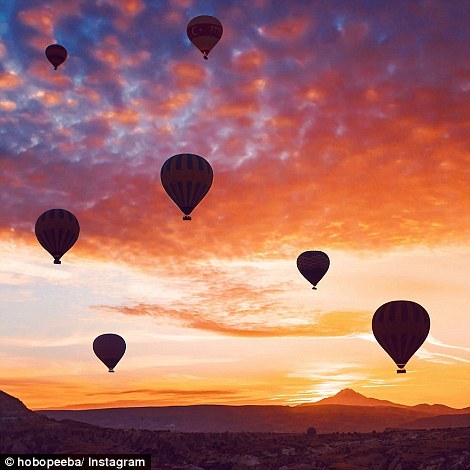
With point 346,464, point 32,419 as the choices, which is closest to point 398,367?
point 346,464

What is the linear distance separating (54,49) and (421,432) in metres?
78.7

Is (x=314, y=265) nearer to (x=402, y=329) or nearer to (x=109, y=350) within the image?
(x=402, y=329)

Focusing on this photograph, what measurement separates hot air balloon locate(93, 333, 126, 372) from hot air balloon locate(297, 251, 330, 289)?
102ft

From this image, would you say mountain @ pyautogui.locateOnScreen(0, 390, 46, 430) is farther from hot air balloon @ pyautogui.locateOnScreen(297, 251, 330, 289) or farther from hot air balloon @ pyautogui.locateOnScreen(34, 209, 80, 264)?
hot air balloon @ pyautogui.locateOnScreen(297, 251, 330, 289)

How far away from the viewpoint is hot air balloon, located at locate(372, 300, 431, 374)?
93.9m

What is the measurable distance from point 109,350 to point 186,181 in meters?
35.7

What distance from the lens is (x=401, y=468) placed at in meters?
89.1

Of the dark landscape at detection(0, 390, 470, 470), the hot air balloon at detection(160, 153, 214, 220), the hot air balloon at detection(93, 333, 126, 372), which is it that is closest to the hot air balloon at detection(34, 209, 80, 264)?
the hot air balloon at detection(160, 153, 214, 220)

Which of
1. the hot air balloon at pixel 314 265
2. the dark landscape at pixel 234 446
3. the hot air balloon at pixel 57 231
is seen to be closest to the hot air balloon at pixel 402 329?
the dark landscape at pixel 234 446

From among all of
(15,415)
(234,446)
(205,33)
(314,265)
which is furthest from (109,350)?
(205,33)

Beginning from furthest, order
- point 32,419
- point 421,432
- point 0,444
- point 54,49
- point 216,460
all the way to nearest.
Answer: point 421,432 < point 54,49 < point 216,460 < point 32,419 < point 0,444

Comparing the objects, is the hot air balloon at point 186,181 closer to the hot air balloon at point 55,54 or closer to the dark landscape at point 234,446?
the hot air balloon at point 55,54

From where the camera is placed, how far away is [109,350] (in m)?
113

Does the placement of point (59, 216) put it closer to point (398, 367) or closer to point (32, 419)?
point (32, 419)
